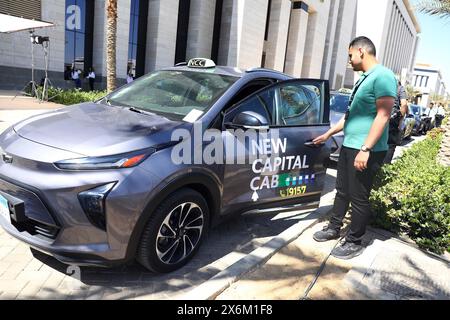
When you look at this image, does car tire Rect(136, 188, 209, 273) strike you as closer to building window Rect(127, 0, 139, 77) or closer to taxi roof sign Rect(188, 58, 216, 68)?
taxi roof sign Rect(188, 58, 216, 68)

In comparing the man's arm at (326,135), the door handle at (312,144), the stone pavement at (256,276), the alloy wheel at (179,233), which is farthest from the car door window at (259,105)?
the stone pavement at (256,276)

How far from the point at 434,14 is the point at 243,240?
5.68 metres

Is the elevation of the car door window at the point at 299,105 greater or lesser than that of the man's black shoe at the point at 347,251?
greater

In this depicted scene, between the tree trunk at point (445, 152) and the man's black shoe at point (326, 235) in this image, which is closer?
the man's black shoe at point (326, 235)

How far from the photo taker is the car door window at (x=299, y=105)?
4.09 meters

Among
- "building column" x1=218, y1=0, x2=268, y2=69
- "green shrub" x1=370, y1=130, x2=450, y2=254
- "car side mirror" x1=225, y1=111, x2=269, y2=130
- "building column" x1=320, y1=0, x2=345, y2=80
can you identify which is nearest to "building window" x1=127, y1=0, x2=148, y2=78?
"building column" x1=218, y1=0, x2=268, y2=69

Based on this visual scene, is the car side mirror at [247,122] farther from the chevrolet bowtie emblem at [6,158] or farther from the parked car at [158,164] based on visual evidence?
the chevrolet bowtie emblem at [6,158]

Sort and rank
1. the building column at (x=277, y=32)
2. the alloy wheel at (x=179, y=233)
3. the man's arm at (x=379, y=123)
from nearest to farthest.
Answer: the alloy wheel at (x=179, y=233) → the man's arm at (x=379, y=123) → the building column at (x=277, y=32)

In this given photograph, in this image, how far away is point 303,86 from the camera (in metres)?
4.41

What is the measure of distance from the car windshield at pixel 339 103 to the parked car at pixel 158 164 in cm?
518

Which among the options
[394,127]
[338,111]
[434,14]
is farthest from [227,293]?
[338,111]

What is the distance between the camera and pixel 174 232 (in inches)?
123

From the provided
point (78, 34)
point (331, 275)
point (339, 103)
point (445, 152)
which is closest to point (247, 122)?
point (331, 275)

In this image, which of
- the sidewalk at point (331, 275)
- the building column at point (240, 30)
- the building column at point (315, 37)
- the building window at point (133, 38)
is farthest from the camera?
the building column at point (315, 37)
